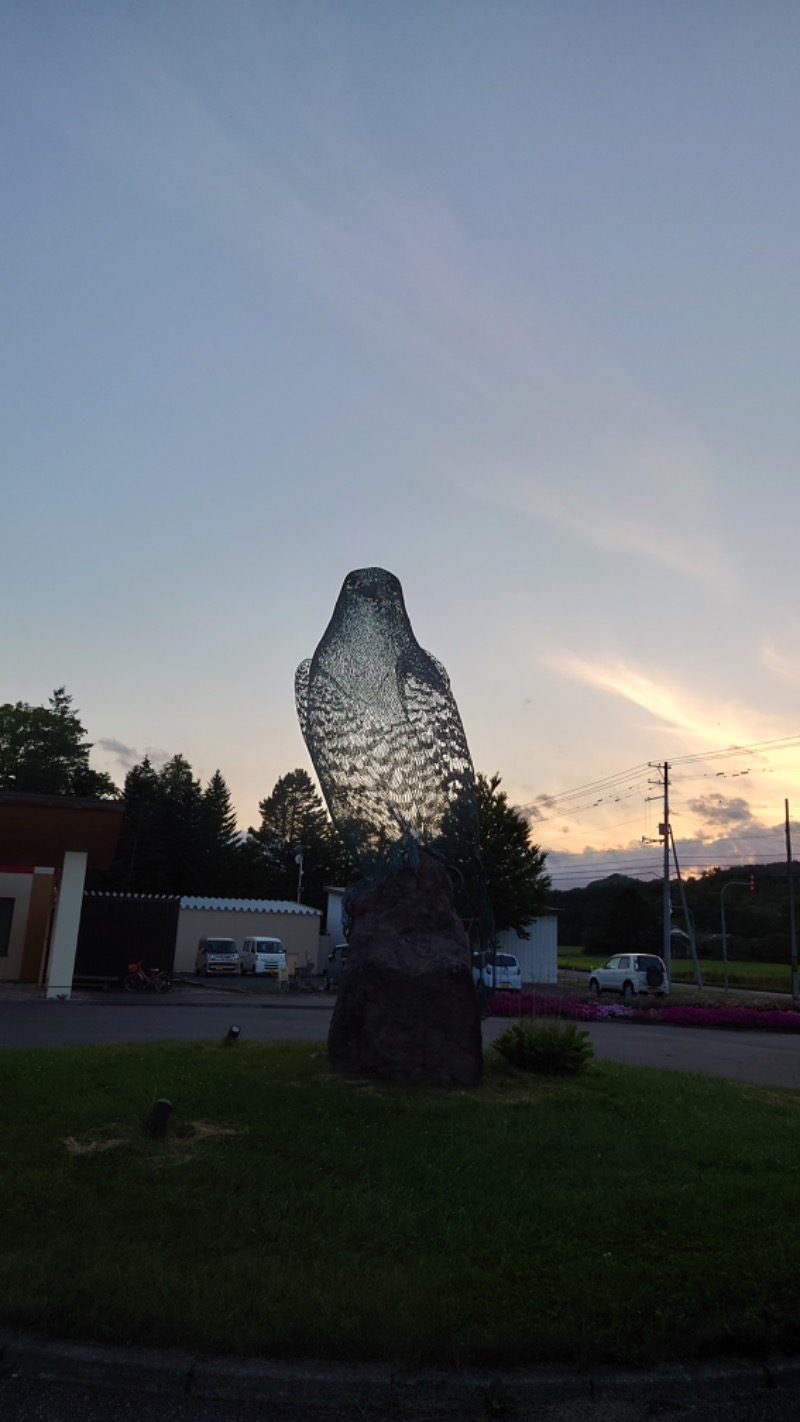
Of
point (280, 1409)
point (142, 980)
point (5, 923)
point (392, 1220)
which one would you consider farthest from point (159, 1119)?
point (5, 923)

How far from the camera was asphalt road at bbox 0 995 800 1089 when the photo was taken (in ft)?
47.7

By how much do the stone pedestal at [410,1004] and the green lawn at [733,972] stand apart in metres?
42.2

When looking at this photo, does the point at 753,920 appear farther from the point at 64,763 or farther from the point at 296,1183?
the point at 296,1183

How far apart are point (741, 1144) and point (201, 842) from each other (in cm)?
6194

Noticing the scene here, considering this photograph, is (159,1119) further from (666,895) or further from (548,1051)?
(666,895)

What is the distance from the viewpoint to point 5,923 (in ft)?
99.5

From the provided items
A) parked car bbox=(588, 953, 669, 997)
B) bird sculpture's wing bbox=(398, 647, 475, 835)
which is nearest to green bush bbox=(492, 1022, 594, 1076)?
bird sculpture's wing bbox=(398, 647, 475, 835)

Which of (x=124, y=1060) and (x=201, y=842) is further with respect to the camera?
(x=201, y=842)

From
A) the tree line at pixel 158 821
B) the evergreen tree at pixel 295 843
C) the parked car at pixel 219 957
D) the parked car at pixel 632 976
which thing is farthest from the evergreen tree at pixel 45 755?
the parked car at pixel 632 976

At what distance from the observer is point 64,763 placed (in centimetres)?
6738

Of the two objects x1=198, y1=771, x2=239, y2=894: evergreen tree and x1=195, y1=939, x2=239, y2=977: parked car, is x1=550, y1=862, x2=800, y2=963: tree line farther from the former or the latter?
x1=195, y1=939, x2=239, y2=977: parked car

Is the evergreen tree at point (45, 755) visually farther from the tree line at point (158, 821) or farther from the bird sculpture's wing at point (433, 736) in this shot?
the bird sculpture's wing at point (433, 736)

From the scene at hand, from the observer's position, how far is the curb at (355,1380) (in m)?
4.15

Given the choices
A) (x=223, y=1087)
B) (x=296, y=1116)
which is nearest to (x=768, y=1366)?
(x=296, y=1116)
